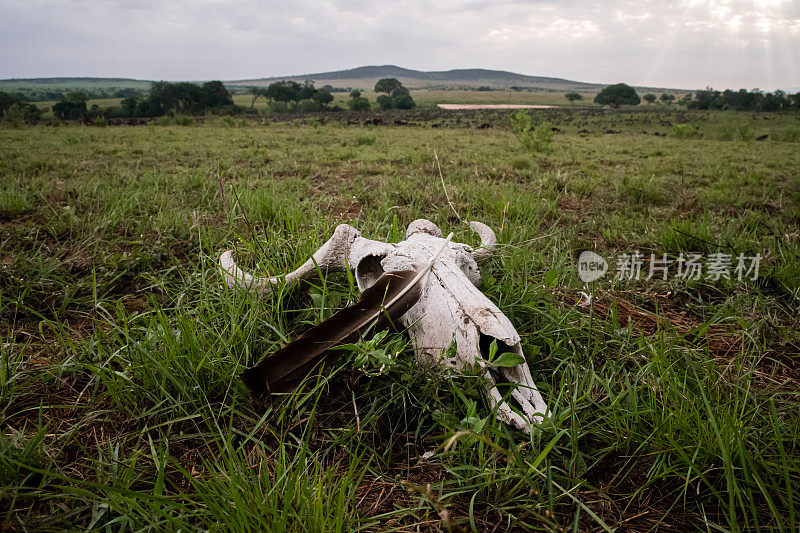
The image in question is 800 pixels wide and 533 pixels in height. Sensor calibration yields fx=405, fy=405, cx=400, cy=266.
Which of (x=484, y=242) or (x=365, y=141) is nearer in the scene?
(x=484, y=242)

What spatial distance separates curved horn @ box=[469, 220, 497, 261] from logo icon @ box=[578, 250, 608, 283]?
2.69ft

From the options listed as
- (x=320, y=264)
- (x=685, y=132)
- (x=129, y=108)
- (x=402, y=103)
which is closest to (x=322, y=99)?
(x=402, y=103)

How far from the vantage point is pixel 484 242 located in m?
2.76

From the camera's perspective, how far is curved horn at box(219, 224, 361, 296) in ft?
7.48

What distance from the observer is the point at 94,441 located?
62.4 inches

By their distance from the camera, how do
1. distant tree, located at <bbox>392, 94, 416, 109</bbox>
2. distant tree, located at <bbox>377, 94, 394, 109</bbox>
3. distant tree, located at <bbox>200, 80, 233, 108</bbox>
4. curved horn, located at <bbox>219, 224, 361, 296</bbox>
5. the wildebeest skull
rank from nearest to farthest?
the wildebeest skull < curved horn, located at <bbox>219, 224, 361, 296</bbox> < distant tree, located at <bbox>200, 80, 233, 108</bbox> < distant tree, located at <bbox>377, 94, 394, 109</bbox> < distant tree, located at <bbox>392, 94, 416, 109</bbox>

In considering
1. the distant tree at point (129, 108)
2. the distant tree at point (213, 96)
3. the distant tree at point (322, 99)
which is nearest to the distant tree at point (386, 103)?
the distant tree at point (322, 99)

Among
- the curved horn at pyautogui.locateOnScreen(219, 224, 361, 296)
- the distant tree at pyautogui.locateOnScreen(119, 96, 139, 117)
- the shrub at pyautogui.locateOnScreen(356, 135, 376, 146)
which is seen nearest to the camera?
the curved horn at pyautogui.locateOnScreen(219, 224, 361, 296)

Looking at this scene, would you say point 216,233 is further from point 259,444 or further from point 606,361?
point 606,361

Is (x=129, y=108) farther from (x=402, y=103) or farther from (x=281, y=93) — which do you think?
(x=402, y=103)

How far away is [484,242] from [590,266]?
47.0 inches

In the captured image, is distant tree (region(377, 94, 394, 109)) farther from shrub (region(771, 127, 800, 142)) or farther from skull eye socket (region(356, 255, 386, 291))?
skull eye socket (region(356, 255, 386, 291))

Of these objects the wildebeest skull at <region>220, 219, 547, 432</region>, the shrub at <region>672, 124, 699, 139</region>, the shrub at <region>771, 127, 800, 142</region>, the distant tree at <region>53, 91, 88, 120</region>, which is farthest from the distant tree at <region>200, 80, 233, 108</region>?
the wildebeest skull at <region>220, 219, 547, 432</region>

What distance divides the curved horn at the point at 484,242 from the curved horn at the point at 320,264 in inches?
31.4
